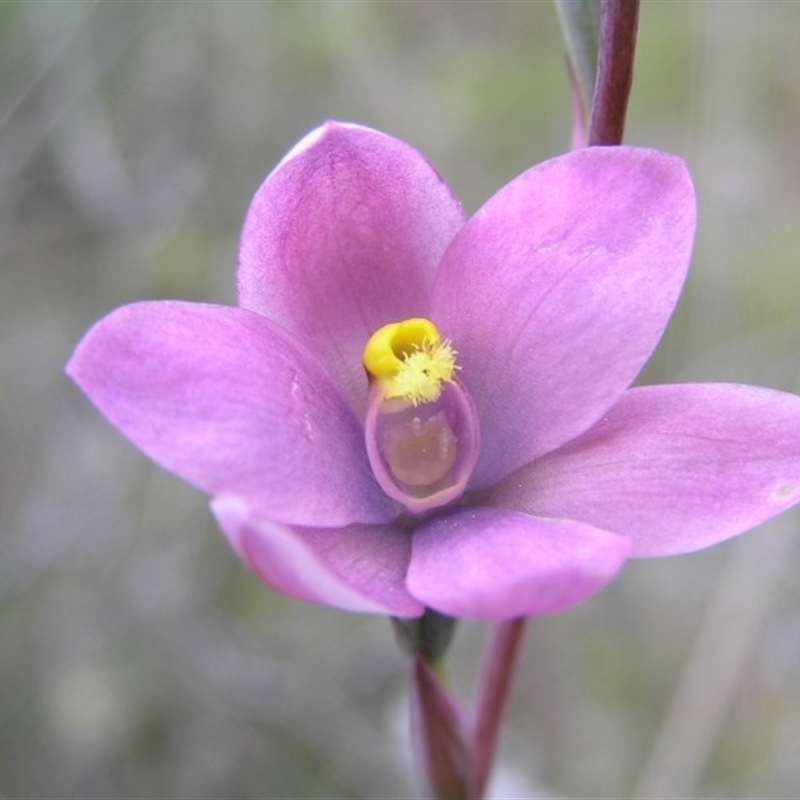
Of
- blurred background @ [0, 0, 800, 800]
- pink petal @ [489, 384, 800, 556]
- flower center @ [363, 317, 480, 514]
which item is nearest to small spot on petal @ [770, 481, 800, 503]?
pink petal @ [489, 384, 800, 556]

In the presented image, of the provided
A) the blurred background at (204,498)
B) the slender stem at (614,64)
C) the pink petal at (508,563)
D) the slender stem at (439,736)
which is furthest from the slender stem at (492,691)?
the blurred background at (204,498)

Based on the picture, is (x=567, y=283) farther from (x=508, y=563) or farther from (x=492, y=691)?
(x=492, y=691)

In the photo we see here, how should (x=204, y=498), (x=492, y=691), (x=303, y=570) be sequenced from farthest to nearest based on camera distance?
(x=204, y=498) < (x=492, y=691) < (x=303, y=570)

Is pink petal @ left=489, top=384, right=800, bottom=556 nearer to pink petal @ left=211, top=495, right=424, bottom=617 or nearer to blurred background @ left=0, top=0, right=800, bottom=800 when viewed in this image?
pink petal @ left=211, top=495, right=424, bottom=617

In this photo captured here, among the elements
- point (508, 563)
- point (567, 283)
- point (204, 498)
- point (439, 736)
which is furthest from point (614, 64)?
point (204, 498)

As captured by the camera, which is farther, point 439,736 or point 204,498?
point 204,498

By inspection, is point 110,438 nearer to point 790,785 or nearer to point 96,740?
point 96,740
